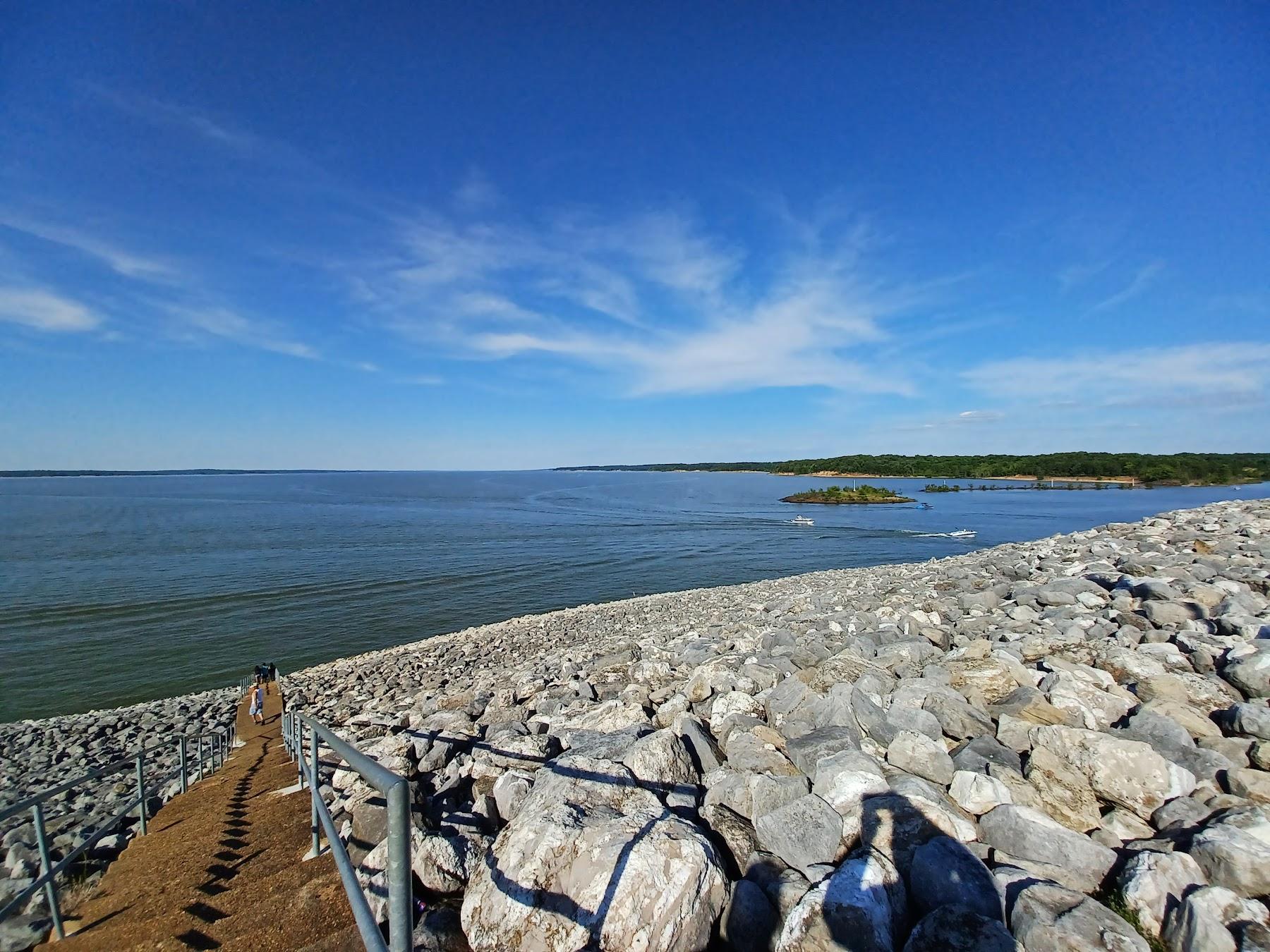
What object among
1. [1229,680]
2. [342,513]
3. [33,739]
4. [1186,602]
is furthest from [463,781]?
[342,513]

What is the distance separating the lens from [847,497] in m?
88.8

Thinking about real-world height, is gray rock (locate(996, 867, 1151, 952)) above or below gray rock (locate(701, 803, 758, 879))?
above

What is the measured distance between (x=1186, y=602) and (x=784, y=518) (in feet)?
202

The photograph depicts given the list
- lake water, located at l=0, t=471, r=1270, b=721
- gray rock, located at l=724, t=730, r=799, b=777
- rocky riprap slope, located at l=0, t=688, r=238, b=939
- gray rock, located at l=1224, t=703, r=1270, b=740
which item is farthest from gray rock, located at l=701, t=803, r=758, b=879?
lake water, located at l=0, t=471, r=1270, b=721

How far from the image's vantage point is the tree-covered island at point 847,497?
290 feet

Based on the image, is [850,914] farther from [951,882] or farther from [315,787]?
[315,787]

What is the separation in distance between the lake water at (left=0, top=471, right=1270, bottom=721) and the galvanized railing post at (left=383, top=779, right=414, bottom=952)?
66.4ft

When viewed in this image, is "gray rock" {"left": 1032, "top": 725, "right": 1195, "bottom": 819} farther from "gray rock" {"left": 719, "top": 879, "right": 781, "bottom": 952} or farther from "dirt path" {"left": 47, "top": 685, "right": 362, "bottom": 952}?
"dirt path" {"left": 47, "top": 685, "right": 362, "bottom": 952}

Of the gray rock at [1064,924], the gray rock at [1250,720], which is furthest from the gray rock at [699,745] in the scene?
the gray rock at [1250,720]

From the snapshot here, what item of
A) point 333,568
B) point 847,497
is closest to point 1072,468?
point 847,497

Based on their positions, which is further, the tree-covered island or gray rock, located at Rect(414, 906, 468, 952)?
the tree-covered island

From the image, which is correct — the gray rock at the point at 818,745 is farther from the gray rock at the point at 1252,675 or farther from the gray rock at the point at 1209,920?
the gray rock at the point at 1252,675

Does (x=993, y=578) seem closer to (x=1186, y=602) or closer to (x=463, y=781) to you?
(x=1186, y=602)

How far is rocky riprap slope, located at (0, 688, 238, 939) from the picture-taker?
21.0 feet
